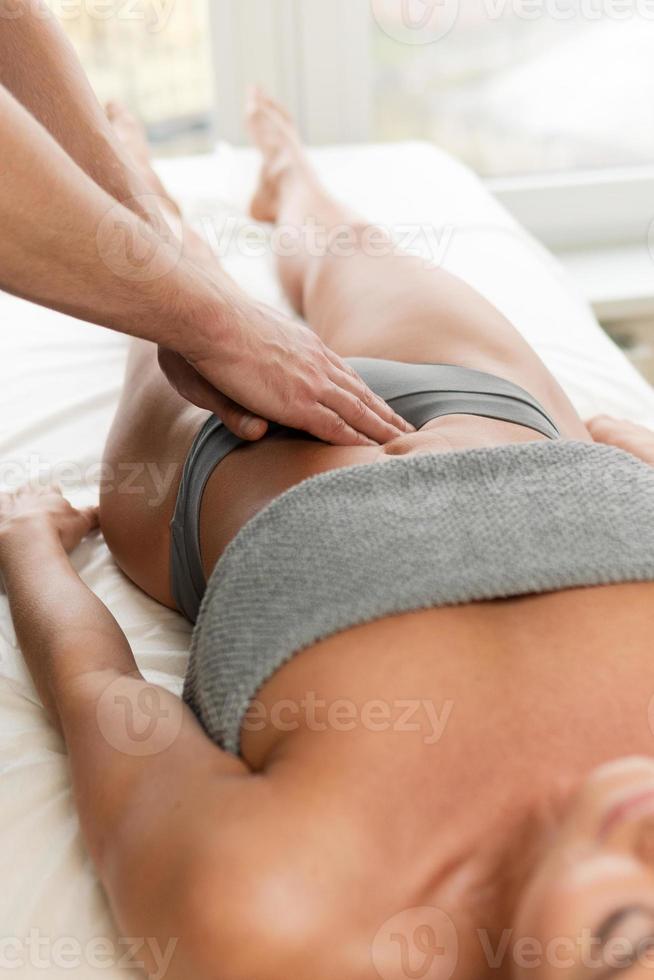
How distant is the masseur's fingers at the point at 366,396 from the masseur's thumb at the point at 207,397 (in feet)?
0.30

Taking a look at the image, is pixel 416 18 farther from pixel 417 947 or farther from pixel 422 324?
pixel 417 947

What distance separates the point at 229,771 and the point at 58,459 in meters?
0.72

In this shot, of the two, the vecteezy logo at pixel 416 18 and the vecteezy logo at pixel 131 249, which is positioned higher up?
the vecteezy logo at pixel 131 249

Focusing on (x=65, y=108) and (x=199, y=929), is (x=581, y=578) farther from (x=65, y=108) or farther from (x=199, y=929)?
Answer: (x=65, y=108)

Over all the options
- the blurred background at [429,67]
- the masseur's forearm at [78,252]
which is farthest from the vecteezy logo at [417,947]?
the blurred background at [429,67]

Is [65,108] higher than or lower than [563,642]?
higher

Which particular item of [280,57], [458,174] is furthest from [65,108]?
[280,57]

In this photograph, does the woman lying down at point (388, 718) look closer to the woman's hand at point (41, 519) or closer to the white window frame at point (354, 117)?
the woman's hand at point (41, 519)

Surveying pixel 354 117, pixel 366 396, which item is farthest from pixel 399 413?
pixel 354 117

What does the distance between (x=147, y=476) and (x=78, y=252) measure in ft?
1.18

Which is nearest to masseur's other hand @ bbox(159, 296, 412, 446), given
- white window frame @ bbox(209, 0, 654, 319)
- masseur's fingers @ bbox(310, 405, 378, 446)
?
masseur's fingers @ bbox(310, 405, 378, 446)

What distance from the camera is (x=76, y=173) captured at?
3.04 ft

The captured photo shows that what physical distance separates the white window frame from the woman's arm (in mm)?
1746

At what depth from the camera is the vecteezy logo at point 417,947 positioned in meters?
0.75
